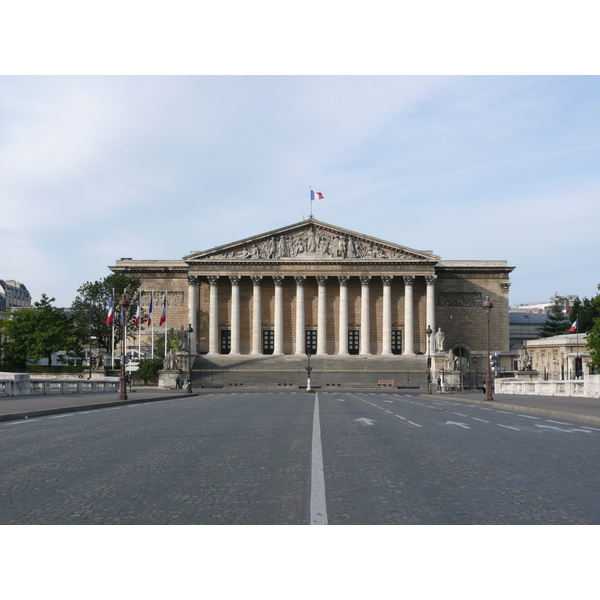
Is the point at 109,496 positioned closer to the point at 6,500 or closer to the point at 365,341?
the point at 6,500

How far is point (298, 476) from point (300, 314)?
243 feet

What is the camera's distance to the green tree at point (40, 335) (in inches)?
3127

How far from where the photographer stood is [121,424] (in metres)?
20.2

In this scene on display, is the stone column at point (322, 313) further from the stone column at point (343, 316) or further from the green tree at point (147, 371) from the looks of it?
the green tree at point (147, 371)

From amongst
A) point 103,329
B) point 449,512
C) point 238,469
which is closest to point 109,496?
point 238,469

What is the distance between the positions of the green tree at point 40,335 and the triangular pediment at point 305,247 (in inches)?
616

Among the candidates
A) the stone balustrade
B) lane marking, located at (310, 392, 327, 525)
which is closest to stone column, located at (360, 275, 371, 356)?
the stone balustrade

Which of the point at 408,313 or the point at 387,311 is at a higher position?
the point at 387,311

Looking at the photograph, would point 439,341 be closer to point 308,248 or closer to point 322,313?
point 322,313

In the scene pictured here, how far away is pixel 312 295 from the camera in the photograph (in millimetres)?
86750

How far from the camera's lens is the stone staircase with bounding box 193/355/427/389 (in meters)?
73.9

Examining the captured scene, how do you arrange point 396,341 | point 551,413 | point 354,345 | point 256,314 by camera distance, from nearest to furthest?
point 551,413
point 256,314
point 396,341
point 354,345

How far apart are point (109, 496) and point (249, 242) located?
76.8m

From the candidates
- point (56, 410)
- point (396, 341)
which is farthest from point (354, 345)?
point (56, 410)
